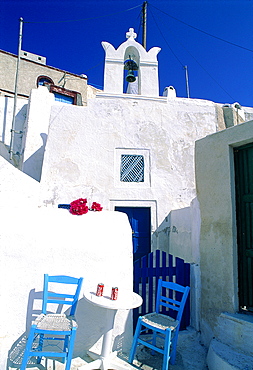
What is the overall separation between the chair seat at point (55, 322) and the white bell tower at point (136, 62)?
6.67 metres

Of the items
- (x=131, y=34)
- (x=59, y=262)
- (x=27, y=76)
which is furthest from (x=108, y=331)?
(x=27, y=76)

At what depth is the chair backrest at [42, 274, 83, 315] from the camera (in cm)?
335

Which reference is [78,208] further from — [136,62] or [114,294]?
[136,62]

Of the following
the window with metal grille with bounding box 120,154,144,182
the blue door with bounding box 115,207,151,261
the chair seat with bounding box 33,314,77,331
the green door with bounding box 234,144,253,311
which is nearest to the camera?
the chair seat with bounding box 33,314,77,331

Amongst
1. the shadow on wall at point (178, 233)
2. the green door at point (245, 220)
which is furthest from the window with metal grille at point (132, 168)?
the green door at point (245, 220)

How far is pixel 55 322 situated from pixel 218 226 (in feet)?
8.83

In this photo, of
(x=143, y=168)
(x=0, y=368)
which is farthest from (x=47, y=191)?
(x=0, y=368)

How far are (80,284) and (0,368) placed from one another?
1287 mm

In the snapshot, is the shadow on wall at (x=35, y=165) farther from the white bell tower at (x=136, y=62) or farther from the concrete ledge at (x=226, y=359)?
the concrete ledge at (x=226, y=359)

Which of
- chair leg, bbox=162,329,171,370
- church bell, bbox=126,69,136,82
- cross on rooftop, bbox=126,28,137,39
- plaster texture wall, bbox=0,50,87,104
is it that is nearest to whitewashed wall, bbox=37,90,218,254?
church bell, bbox=126,69,136,82

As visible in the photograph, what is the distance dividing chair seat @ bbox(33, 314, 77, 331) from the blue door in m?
4.20

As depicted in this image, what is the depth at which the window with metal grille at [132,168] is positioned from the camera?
25.1ft

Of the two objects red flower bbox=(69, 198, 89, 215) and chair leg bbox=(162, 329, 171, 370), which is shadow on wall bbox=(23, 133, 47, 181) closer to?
red flower bbox=(69, 198, 89, 215)

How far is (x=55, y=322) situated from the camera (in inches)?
123
